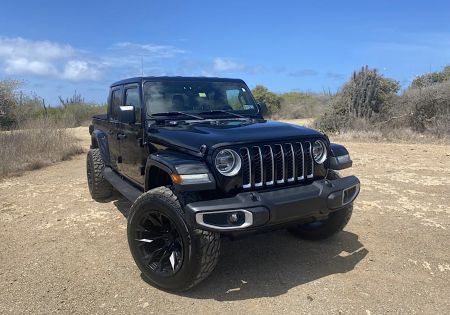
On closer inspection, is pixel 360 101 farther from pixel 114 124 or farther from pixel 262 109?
pixel 114 124

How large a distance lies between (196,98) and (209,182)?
1.87m

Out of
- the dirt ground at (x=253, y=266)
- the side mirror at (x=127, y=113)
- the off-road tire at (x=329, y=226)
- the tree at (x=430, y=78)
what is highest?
the tree at (x=430, y=78)

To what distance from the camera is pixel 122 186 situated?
5340 millimetres

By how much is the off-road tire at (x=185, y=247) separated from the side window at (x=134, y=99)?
A: 1.35m

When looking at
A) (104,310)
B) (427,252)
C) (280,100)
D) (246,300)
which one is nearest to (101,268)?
(104,310)

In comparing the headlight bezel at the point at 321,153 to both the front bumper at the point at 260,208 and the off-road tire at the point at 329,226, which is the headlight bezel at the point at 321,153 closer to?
the off-road tire at the point at 329,226

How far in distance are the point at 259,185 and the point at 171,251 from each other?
3.14 feet

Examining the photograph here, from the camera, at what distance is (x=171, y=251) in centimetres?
378

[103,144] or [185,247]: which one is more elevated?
[103,144]

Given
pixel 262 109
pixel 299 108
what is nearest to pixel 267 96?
pixel 299 108

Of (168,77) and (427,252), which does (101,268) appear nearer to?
(168,77)

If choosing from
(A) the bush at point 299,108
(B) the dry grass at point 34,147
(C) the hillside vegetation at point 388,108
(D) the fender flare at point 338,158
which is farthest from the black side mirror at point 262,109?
(A) the bush at point 299,108

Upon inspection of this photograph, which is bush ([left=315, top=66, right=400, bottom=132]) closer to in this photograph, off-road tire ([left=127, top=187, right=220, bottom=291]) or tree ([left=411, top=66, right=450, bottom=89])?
tree ([left=411, top=66, right=450, bottom=89])

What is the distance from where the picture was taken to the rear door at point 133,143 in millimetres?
4785
